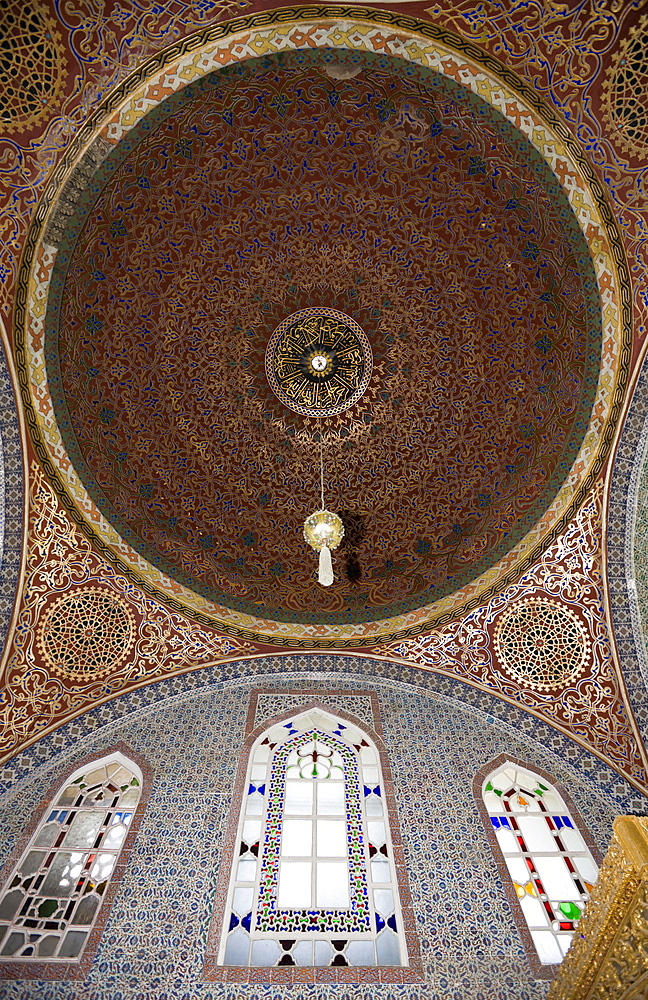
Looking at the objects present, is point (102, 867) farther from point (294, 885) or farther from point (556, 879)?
point (556, 879)

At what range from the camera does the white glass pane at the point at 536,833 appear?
15.7 ft

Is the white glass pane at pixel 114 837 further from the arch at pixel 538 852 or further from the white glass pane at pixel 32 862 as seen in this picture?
the arch at pixel 538 852

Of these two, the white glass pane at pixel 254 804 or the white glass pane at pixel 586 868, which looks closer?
the white glass pane at pixel 586 868

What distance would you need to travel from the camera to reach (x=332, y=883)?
14.7 ft

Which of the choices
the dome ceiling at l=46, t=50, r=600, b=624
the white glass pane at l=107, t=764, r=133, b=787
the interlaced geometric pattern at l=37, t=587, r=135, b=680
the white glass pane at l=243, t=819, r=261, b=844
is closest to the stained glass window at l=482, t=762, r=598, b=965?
the white glass pane at l=243, t=819, r=261, b=844

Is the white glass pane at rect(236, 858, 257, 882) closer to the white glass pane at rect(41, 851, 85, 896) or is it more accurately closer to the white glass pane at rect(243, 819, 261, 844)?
the white glass pane at rect(243, 819, 261, 844)

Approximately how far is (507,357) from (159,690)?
17.4 ft

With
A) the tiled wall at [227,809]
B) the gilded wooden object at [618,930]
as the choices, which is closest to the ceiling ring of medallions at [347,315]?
the tiled wall at [227,809]

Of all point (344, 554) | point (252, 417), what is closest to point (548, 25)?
point (252, 417)

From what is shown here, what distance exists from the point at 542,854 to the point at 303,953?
2080 mm

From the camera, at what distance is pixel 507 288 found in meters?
6.09

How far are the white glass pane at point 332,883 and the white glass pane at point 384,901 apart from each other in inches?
8.9

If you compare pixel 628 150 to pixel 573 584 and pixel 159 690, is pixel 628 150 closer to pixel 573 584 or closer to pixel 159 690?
pixel 573 584

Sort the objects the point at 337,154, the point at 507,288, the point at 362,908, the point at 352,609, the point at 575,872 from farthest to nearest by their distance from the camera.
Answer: the point at 352,609 < the point at 507,288 < the point at 337,154 < the point at 575,872 < the point at 362,908
